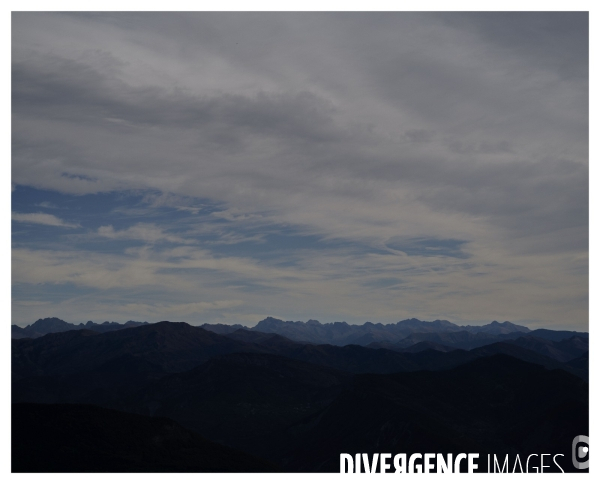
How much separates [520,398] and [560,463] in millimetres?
45328

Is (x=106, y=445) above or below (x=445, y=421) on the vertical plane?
above

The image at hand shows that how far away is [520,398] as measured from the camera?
7441 inches

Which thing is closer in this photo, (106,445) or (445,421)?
(106,445)

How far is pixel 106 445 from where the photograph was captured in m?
107

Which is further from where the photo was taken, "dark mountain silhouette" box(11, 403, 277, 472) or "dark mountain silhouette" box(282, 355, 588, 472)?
"dark mountain silhouette" box(282, 355, 588, 472)

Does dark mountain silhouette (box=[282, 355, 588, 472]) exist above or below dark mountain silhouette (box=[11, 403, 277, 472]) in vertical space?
below

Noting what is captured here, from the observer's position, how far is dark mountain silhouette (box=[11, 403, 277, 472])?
98.8 metres

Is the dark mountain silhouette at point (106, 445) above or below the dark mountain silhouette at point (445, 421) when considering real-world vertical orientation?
above

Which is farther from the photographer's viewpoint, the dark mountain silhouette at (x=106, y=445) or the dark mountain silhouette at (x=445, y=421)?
the dark mountain silhouette at (x=445, y=421)

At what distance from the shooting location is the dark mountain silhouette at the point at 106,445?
3890 inches

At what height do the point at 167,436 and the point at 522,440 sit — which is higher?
the point at 167,436
